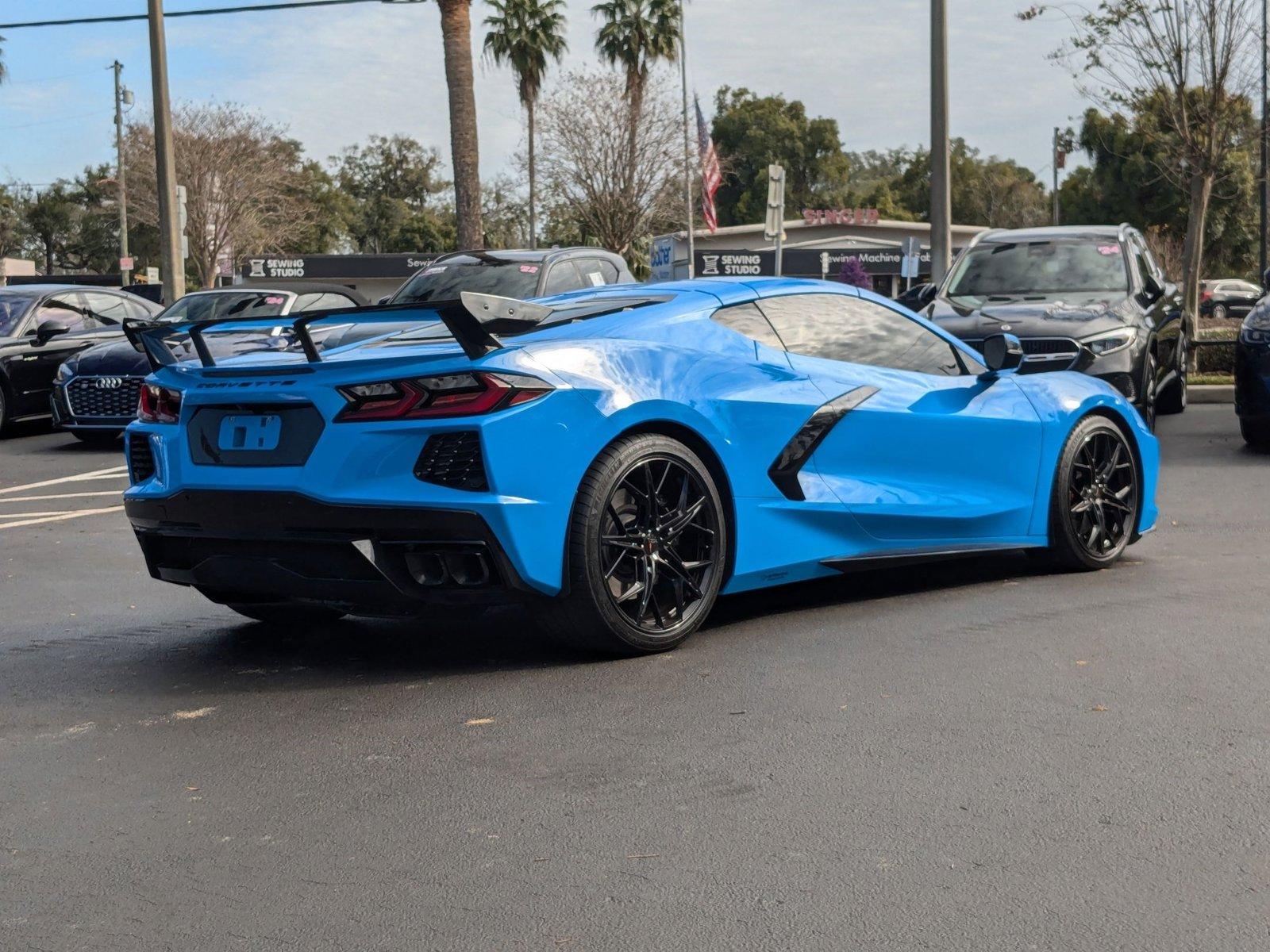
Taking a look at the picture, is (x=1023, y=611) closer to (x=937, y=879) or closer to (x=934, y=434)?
(x=934, y=434)

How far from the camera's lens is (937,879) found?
3346 mm

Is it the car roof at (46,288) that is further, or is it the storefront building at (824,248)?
the storefront building at (824,248)

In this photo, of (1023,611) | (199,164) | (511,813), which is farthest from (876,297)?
(199,164)

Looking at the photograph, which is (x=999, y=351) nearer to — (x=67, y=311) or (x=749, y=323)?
(x=749, y=323)

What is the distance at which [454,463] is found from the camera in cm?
498

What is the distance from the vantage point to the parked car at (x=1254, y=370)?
38.4 feet

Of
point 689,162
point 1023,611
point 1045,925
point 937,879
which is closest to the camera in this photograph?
point 1045,925

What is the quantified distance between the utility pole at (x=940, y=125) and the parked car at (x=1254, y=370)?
19.7 ft

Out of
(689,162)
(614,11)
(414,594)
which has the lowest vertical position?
(414,594)

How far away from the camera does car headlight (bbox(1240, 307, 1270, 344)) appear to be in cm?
1169

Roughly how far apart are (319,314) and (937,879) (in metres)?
2.82

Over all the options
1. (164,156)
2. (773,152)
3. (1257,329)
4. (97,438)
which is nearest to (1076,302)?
(1257,329)

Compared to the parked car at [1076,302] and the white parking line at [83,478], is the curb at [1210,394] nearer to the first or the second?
the parked car at [1076,302]

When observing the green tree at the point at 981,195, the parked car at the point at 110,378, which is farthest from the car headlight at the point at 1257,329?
the green tree at the point at 981,195
